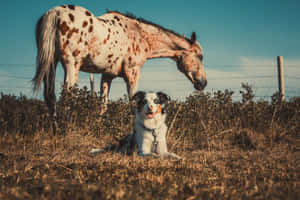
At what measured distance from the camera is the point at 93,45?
22.2 ft

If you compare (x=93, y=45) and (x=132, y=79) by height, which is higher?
(x=93, y=45)

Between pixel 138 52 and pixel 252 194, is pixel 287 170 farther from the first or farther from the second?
pixel 138 52

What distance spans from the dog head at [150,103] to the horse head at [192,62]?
20.1ft

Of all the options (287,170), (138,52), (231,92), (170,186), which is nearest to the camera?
(170,186)

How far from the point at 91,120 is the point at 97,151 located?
59.2 inches

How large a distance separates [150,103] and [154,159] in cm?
86

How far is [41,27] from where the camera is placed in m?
6.27

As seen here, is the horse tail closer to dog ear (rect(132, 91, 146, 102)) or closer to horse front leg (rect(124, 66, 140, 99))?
horse front leg (rect(124, 66, 140, 99))

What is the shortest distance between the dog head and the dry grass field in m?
0.69

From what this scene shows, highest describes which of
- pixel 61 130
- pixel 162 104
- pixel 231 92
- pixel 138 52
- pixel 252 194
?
pixel 138 52

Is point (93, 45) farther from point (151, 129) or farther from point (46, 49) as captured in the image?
point (151, 129)

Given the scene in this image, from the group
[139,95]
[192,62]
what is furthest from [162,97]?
[192,62]

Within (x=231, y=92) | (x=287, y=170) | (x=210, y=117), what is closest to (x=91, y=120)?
(x=210, y=117)

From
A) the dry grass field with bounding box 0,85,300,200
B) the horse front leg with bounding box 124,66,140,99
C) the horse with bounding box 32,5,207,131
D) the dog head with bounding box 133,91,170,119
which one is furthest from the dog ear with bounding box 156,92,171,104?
the horse front leg with bounding box 124,66,140,99
